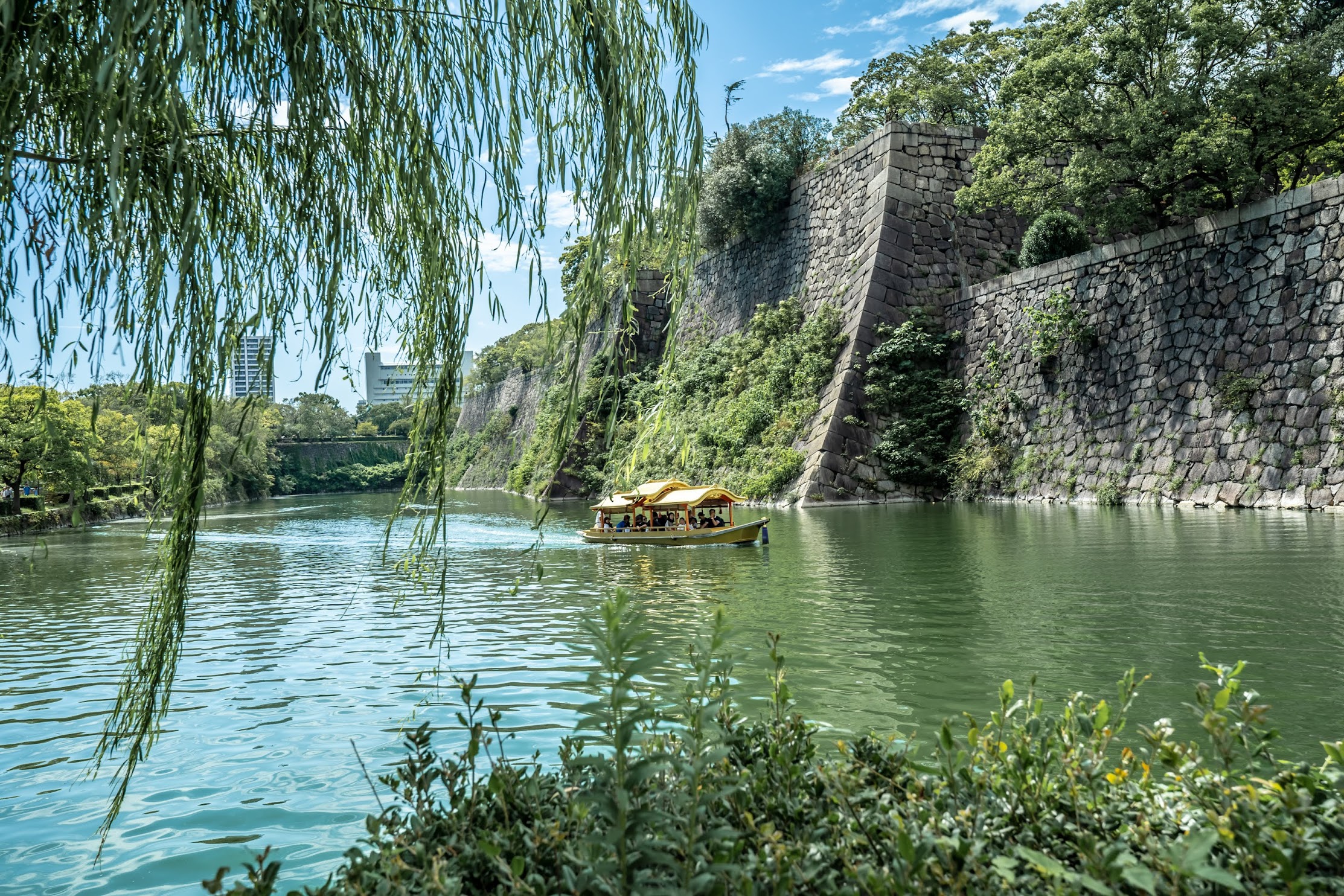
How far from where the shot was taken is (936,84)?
3108 cm

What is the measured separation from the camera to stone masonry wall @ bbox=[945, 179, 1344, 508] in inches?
516

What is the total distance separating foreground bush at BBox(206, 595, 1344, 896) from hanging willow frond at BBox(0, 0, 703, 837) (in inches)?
43.2

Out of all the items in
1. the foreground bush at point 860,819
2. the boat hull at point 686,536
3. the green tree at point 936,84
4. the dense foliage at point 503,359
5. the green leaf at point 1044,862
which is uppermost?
the green tree at point 936,84

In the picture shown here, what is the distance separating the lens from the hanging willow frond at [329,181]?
2.68m

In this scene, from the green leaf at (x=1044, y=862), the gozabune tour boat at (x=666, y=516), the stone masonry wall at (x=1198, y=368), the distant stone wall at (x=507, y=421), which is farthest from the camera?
the distant stone wall at (x=507, y=421)

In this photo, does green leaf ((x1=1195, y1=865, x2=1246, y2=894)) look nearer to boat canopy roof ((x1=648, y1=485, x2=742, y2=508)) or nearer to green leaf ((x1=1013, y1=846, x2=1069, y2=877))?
green leaf ((x1=1013, y1=846, x2=1069, y2=877))

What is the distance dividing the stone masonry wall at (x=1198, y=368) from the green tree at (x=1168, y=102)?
904 mm

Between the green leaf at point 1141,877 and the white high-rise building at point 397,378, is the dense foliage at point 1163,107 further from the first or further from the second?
the green leaf at point 1141,877

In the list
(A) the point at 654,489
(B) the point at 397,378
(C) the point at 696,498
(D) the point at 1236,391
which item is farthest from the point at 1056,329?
(B) the point at 397,378

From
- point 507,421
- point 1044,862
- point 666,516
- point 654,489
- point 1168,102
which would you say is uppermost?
point 1168,102

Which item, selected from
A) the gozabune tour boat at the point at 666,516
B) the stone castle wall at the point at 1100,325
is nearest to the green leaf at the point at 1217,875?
the stone castle wall at the point at 1100,325

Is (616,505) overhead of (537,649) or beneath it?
overhead

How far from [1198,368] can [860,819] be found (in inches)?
611

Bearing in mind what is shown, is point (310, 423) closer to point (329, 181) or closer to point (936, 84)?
point (936, 84)
